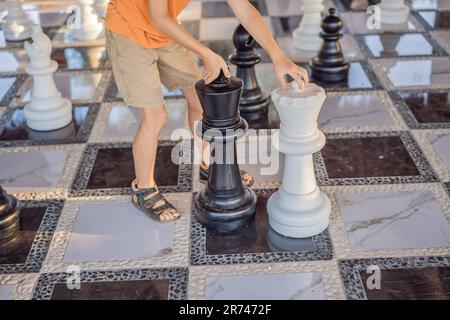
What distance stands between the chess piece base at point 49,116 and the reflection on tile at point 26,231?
0.53m

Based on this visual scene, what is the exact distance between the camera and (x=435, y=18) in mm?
3260

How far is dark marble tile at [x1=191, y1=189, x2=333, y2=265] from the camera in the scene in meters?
1.61

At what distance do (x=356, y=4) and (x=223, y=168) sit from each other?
2.16 meters

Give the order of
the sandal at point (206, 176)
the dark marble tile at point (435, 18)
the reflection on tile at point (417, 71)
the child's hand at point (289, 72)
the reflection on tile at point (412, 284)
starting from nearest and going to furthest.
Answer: the reflection on tile at point (412, 284)
the child's hand at point (289, 72)
the sandal at point (206, 176)
the reflection on tile at point (417, 71)
the dark marble tile at point (435, 18)

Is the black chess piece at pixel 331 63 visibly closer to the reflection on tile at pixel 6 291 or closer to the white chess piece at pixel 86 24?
the white chess piece at pixel 86 24

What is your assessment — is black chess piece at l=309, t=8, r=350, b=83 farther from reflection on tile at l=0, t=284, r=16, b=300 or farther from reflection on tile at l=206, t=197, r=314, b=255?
reflection on tile at l=0, t=284, r=16, b=300

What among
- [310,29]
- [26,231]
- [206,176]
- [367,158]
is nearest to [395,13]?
[310,29]

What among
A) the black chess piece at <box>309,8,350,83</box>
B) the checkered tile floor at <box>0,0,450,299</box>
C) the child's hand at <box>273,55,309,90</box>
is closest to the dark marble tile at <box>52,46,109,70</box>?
the checkered tile floor at <box>0,0,450,299</box>

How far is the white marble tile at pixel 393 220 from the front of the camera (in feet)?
5.39

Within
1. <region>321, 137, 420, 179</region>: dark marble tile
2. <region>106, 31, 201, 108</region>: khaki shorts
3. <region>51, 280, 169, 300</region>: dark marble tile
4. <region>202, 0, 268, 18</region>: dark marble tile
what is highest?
<region>106, 31, 201, 108</region>: khaki shorts

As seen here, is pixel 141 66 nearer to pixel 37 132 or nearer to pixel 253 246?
pixel 253 246

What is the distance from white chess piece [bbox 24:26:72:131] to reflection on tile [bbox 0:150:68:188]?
0.60 ft

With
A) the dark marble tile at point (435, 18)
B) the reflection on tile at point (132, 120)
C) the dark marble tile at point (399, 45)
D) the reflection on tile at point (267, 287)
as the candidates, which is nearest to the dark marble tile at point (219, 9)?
the dark marble tile at point (399, 45)

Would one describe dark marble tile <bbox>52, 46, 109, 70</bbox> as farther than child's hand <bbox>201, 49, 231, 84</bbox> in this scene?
Yes
